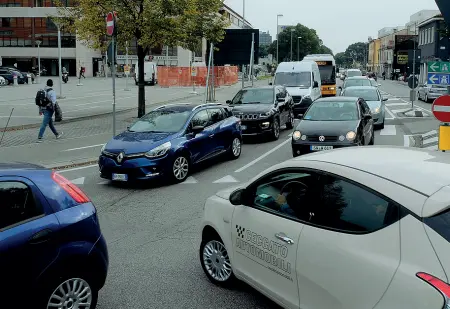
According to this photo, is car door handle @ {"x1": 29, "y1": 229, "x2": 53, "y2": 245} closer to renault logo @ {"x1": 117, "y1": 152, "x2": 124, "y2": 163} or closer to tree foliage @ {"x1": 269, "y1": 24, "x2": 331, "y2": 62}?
renault logo @ {"x1": 117, "y1": 152, "x2": 124, "y2": 163}

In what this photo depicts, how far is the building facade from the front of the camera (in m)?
76.7

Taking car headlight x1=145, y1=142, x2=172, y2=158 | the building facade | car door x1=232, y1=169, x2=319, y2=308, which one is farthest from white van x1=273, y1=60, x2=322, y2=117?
the building facade

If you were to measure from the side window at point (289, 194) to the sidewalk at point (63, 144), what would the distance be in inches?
376

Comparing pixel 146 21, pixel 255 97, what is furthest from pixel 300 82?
pixel 146 21

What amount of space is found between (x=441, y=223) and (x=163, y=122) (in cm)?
932

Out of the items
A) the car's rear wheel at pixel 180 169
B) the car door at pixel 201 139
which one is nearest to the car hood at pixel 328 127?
the car door at pixel 201 139

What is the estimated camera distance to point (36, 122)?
69.8ft

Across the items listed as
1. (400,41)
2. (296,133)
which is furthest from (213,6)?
(400,41)

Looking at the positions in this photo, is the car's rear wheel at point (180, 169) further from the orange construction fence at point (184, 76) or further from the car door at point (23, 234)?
the orange construction fence at point (184, 76)

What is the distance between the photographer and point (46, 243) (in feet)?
13.6

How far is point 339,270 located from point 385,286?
432mm

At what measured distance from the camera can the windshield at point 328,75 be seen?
119 feet

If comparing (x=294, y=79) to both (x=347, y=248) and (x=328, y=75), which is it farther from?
(x=347, y=248)

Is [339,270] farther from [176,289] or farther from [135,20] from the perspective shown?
[135,20]
